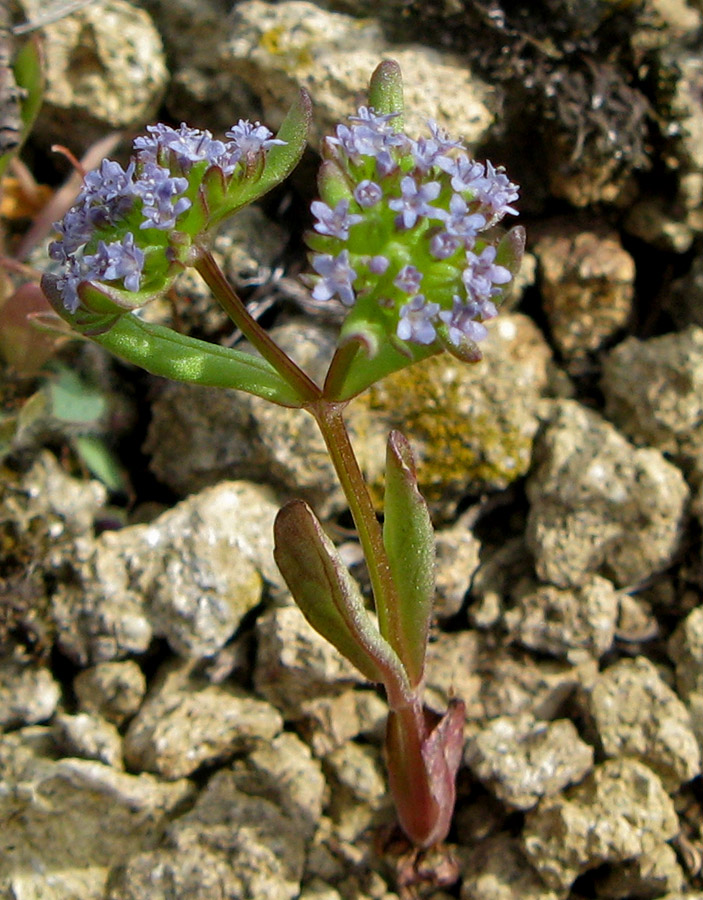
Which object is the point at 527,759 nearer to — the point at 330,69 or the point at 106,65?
the point at 330,69

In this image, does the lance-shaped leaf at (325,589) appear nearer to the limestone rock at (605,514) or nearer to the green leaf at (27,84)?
the limestone rock at (605,514)

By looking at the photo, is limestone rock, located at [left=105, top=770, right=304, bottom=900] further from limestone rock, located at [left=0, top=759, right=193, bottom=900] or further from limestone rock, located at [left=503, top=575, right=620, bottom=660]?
limestone rock, located at [left=503, top=575, right=620, bottom=660]

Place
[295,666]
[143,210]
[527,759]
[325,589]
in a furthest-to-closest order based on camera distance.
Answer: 1. [295,666]
2. [527,759]
3. [325,589]
4. [143,210]

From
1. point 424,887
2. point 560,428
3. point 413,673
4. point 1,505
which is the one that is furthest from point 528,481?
point 1,505

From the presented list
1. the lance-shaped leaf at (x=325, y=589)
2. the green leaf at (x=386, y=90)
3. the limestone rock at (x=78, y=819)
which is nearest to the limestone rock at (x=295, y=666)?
the limestone rock at (x=78, y=819)

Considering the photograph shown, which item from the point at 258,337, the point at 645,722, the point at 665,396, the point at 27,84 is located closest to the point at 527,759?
the point at 645,722

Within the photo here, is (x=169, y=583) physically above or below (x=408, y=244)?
below

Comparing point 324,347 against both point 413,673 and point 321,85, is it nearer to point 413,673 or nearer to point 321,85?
point 321,85
